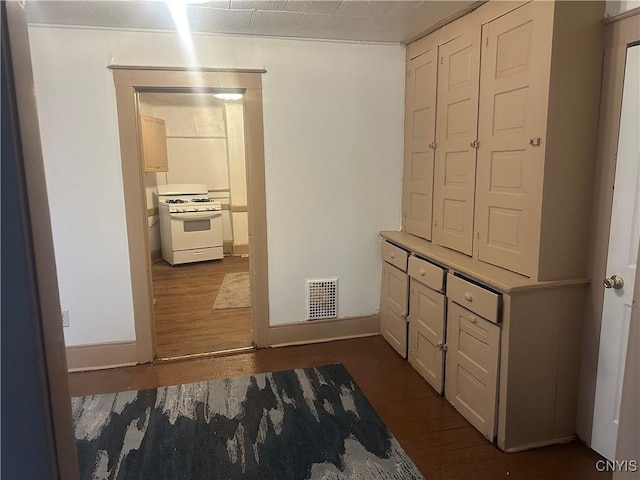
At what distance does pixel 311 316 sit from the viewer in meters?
3.57

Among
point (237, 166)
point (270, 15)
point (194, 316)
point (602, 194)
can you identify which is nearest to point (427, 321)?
point (602, 194)

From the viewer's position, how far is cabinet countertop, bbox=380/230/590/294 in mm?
2115

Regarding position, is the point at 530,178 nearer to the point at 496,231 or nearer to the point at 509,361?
the point at 496,231

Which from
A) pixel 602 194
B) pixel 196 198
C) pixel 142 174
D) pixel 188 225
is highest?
pixel 142 174

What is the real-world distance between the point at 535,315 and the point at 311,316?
1815 mm

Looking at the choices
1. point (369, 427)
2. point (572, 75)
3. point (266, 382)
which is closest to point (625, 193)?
point (572, 75)

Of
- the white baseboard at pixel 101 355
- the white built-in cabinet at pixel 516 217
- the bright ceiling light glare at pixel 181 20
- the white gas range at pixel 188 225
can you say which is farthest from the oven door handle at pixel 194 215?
the white built-in cabinet at pixel 516 217

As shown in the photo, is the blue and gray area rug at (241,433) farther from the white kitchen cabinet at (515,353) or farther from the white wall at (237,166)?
the white wall at (237,166)

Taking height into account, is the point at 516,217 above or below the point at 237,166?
below

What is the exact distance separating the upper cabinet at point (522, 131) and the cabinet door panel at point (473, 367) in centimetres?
36

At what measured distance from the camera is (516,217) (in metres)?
2.25

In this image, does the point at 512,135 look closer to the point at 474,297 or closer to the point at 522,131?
the point at 522,131

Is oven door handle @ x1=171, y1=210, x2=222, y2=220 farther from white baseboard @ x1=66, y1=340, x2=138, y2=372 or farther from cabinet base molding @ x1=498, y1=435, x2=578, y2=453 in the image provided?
cabinet base molding @ x1=498, y1=435, x2=578, y2=453

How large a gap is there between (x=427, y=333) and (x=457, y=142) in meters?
1.23
